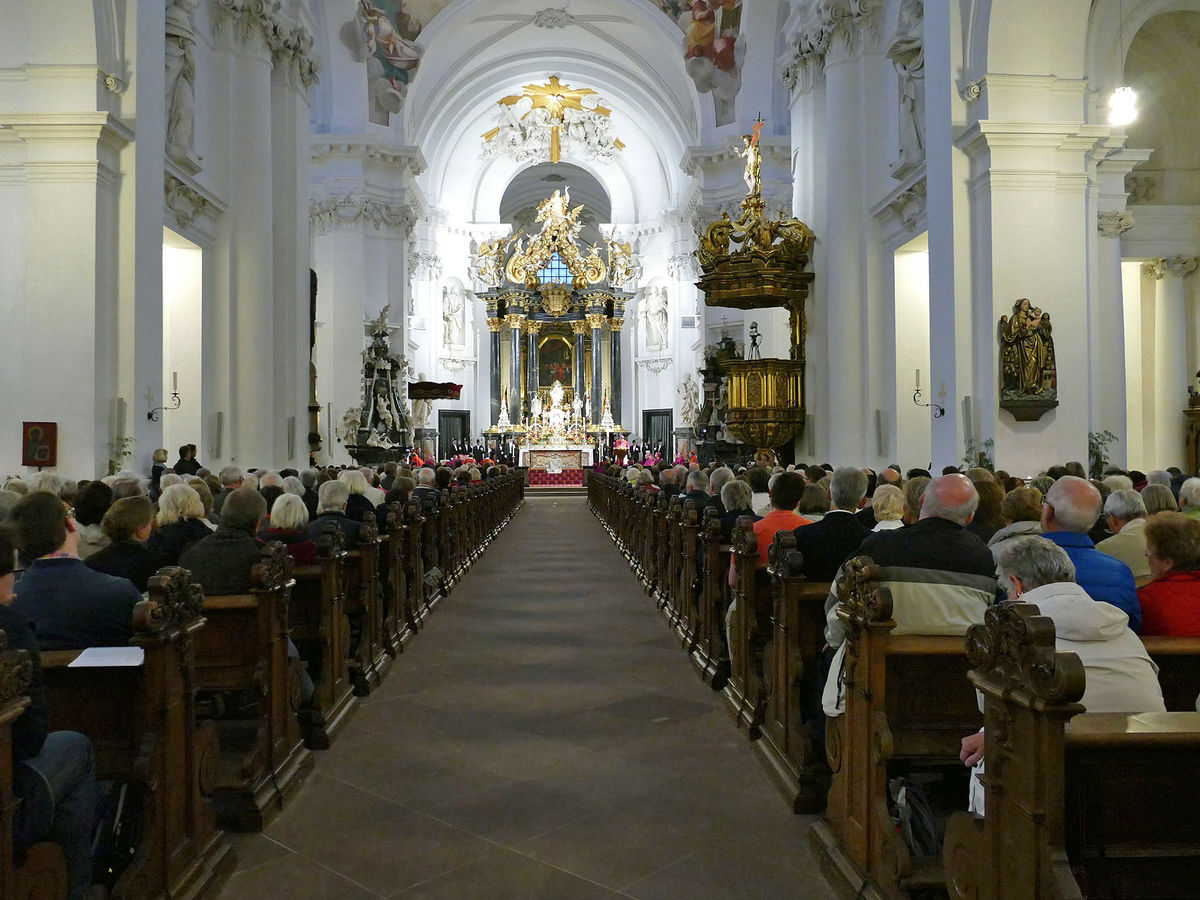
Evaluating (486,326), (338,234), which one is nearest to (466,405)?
(486,326)

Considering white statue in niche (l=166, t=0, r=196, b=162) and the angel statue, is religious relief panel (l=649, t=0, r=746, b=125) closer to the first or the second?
the angel statue

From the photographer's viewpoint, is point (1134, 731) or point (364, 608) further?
point (364, 608)

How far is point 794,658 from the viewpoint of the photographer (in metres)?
4.16

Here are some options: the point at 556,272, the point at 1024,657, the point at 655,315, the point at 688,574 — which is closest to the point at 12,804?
the point at 1024,657

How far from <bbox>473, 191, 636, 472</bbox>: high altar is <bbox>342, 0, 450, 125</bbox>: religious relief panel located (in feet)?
33.6

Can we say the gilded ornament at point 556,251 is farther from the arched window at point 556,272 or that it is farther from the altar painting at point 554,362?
the altar painting at point 554,362

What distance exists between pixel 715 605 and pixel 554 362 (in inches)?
1267

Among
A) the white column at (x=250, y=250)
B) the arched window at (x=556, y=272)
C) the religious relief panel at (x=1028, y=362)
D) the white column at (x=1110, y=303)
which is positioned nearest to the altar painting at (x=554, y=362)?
the arched window at (x=556, y=272)

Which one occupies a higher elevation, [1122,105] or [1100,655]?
[1122,105]

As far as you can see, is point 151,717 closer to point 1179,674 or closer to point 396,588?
point 1179,674

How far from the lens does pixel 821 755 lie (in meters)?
3.94

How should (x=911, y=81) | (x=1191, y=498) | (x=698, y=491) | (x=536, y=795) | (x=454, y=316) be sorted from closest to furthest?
(x=536, y=795) → (x=1191, y=498) → (x=698, y=491) → (x=911, y=81) → (x=454, y=316)

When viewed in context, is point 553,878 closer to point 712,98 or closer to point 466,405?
point 712,98

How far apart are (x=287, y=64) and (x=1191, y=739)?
623 inches
